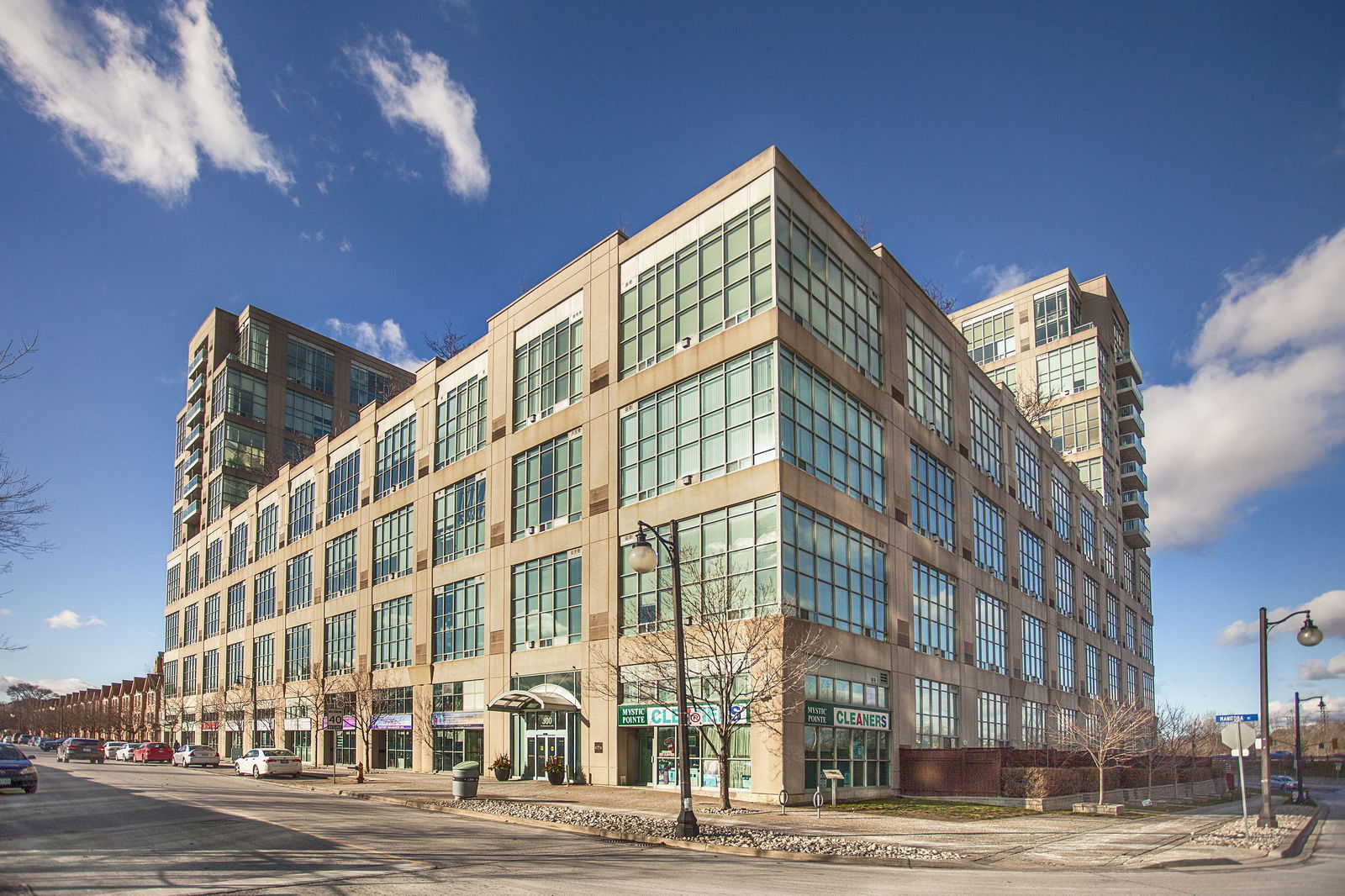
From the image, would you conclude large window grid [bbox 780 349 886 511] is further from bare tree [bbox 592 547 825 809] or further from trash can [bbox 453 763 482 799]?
trash can [bbox 453 763 482 799]

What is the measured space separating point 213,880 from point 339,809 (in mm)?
14123

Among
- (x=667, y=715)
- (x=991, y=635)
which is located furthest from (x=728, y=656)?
(x=991, y=635)

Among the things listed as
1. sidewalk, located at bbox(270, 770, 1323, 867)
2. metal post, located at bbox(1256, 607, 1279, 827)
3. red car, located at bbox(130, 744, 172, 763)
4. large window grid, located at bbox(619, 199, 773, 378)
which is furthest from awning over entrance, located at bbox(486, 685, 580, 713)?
red car, located at bbox(130, 744, 172, 763)

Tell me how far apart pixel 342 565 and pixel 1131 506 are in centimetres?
6562

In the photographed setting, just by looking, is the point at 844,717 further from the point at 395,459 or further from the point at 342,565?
the point at 342,565

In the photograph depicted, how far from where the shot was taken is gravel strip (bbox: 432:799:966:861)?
18.5 m

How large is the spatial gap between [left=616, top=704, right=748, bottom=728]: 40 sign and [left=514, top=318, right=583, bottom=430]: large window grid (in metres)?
12.9

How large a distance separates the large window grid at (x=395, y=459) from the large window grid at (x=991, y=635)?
30116 mm

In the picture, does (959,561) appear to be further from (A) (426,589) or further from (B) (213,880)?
(B) (213,880)

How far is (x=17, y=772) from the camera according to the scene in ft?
96.6

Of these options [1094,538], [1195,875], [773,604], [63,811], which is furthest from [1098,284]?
[63,811]

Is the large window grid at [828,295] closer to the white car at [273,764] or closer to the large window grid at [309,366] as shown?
the white car at [273,764]

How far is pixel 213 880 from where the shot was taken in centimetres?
1390

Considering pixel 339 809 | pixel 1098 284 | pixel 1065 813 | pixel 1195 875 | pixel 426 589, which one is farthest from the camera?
pixel 1098 284
